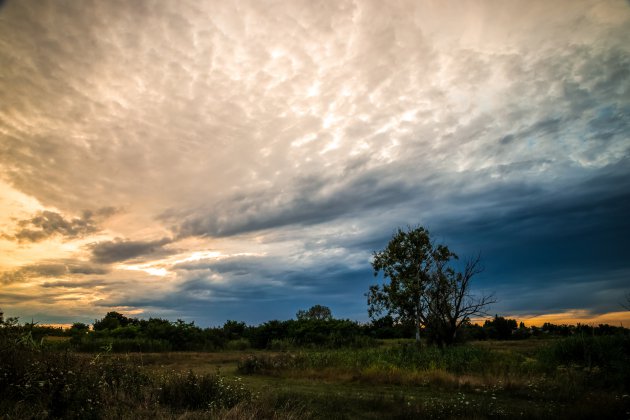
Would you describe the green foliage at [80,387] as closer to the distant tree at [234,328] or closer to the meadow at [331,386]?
the meadow at [331,386]

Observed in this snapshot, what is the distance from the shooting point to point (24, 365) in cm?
961

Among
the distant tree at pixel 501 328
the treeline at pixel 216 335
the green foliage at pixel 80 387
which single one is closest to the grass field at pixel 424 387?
the green foliage at pixel 80 387

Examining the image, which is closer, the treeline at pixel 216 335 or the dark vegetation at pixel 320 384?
the dark vegetation at pixel 320 384

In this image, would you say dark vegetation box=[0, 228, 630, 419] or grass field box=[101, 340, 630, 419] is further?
grass field box=[101, 340, 630, 419]

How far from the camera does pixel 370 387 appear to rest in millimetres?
17250

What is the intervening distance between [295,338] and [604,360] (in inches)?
1172

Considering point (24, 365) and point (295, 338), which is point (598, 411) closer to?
point (24, 365)

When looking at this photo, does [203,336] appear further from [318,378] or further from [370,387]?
[370,387]

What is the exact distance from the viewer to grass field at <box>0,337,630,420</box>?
9273 mm

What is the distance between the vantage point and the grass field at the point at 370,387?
30.4 ft

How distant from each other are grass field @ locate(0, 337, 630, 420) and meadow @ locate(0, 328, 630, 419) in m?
0.04

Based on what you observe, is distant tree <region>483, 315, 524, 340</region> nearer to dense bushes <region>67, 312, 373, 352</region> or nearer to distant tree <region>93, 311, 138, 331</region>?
dense bushes <region>67, 312, 373, 352</region>

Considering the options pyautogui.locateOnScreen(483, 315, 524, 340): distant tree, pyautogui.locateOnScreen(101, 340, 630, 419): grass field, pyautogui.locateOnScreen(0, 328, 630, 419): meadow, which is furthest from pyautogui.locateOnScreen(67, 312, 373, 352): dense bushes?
pyautogui.locateOnScreen(483, 315, 524, 340): distant tree

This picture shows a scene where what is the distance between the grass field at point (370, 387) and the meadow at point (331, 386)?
41 millimetres
